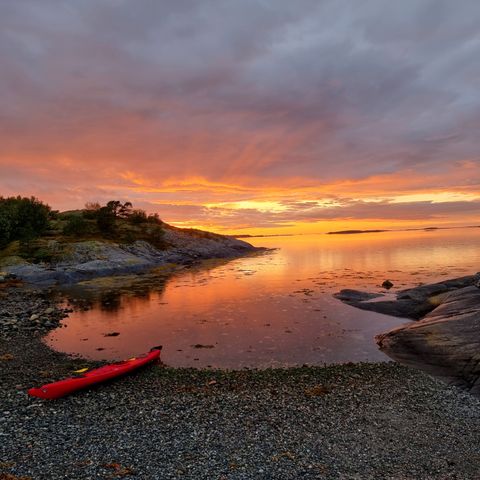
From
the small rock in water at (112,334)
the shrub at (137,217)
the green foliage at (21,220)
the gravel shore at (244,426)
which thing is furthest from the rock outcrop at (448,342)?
the shrub at (137,217)

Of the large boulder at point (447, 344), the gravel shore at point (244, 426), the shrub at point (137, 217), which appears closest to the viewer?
the gravel shore at point (244, 426)

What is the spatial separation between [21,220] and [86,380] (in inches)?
2887

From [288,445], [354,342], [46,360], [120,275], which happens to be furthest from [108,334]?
[120,275]

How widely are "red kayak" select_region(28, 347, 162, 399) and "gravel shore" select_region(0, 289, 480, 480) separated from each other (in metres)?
0.37

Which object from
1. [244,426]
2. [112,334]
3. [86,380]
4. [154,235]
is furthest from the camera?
[154,235]

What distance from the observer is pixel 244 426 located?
47.3ft

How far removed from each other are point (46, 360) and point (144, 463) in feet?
48.1

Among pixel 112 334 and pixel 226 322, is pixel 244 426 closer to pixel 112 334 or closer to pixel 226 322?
pixel 112 334

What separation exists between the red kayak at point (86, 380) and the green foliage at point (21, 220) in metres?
63.4

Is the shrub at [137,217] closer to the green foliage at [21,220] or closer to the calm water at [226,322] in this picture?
the green foliage at [21,220]

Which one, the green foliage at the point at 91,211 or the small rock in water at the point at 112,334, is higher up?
the green foliage at the point at 91,211

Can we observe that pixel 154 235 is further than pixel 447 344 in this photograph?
Yes

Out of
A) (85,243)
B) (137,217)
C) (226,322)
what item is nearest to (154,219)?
(137,217)

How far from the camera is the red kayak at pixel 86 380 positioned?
16.5 meters
